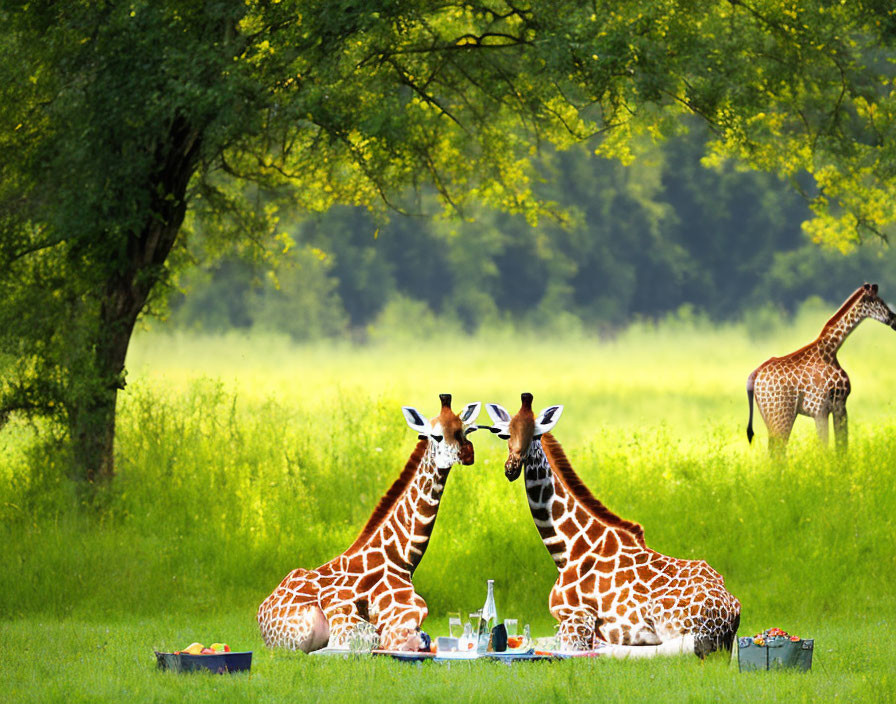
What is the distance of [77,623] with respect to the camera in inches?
529

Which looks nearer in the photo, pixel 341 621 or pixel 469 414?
pixel 341 621

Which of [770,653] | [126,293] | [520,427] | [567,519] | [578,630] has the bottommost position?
[770,653]

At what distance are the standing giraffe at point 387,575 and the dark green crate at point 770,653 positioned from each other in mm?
2311

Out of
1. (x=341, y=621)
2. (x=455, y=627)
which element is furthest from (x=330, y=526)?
(x=455, y=627)

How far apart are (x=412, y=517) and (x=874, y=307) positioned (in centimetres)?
827

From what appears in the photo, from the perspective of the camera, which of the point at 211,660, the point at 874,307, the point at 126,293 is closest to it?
the point at 211,660

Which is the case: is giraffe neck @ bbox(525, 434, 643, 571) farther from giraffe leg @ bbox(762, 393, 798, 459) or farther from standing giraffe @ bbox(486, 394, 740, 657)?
giraffe leg @ bbox(762, 393, 798, 459)

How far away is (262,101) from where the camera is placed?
15641mm

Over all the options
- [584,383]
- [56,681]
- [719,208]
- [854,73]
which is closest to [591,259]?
[719,208]

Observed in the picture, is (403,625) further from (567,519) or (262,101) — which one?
(262,101)

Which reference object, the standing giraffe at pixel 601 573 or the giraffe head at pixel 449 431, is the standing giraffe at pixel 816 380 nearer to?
the standing giraffe at pixel 601 573

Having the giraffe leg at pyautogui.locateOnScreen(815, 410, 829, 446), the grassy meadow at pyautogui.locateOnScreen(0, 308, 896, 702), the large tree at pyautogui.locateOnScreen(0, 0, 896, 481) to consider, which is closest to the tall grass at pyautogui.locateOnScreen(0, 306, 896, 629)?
the grassy meadow at pyautogui.locateOnScreen(0, 308, 896, 702)

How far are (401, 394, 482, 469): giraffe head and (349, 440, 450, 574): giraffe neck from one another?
10 centimetres

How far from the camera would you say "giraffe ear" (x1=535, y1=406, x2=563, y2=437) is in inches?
389
